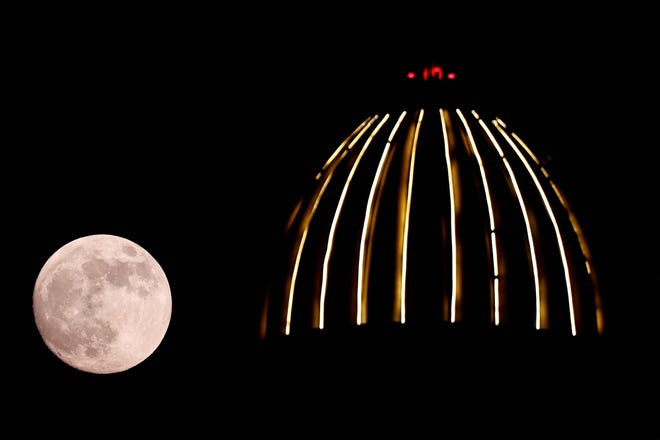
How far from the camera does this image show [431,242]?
6.95 meters

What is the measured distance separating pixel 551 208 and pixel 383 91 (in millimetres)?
1238

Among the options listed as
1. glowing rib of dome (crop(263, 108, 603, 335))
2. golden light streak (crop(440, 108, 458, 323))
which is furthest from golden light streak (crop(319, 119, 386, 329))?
golden light streak (crop(440, 108, 458, 323))

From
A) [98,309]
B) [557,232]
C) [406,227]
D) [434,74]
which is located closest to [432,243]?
[406,227]

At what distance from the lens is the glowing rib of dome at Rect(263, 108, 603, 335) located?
22.4ft

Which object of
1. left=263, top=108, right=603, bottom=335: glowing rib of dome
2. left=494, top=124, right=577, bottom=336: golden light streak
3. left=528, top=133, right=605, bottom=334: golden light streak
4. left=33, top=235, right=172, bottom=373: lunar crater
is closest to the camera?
left=263, top=108, right=603, bottom=335: glowing rib of dome

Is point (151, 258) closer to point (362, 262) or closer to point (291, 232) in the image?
point (291, 232)

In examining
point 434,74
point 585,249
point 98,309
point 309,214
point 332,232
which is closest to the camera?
point 434,74

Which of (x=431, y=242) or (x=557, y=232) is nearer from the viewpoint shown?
(x=431, y=242)

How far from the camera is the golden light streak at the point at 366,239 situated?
22.0ft

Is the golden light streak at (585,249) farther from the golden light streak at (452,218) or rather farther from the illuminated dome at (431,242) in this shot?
the golden light streak at (452,218)

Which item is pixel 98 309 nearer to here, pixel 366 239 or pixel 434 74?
pixel 366 239

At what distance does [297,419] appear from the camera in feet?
24.8

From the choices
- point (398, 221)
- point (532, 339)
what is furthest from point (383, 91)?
point (532, 339)

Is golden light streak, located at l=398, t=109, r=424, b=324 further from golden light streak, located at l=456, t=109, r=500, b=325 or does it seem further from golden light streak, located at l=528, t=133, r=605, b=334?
golden light streak, located at l=528, t=133, r=605, b=334
